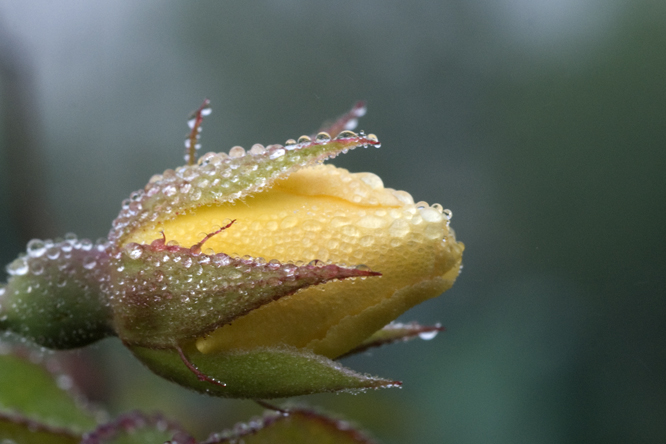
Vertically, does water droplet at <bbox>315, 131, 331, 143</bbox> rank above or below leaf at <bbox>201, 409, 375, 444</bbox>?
above

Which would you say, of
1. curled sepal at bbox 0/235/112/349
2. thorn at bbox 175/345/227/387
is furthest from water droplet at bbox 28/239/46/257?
thorn at bbox 175/345/227/387

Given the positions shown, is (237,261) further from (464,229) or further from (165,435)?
(464,229)

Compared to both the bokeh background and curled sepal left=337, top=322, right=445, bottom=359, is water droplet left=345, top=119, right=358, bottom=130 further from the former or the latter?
the bokeh background

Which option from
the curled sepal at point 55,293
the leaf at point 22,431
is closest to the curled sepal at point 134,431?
the leaf at point 22,431

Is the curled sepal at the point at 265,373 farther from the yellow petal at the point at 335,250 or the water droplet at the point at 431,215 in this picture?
the water droplet at the point at 431,215

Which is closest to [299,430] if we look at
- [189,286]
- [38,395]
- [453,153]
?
[189,286]

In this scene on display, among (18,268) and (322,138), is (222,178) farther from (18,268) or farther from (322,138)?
(18,268)
